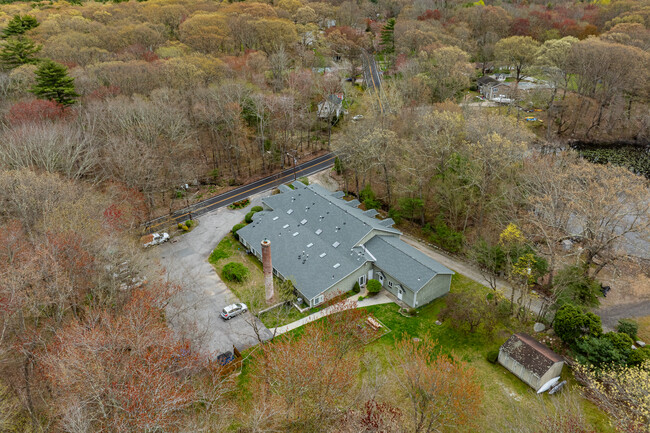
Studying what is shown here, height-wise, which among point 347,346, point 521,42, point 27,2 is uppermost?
point 27,2

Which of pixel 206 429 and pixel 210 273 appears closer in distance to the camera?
pixel 206 429

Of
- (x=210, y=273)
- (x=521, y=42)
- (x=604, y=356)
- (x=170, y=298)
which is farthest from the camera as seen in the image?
(x=521, y=42)

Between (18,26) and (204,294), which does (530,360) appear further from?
(18,26)

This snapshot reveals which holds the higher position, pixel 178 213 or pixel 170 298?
pixel 170 298

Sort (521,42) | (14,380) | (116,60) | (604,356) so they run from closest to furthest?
1. (14,380)
2. (604,356)
3. (116,60)
4. (521,42)

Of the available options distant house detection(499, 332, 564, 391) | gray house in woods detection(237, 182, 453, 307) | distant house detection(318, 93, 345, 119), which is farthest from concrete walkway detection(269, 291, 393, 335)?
distant house detection(318, 93, 345, 119)

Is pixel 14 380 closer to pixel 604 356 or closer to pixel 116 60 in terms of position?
pixel 604 356

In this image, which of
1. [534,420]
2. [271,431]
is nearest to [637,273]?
[534,420]

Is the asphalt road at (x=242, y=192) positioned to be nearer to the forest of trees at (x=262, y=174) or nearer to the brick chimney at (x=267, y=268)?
the forest of trees at (x=262, y=174)
